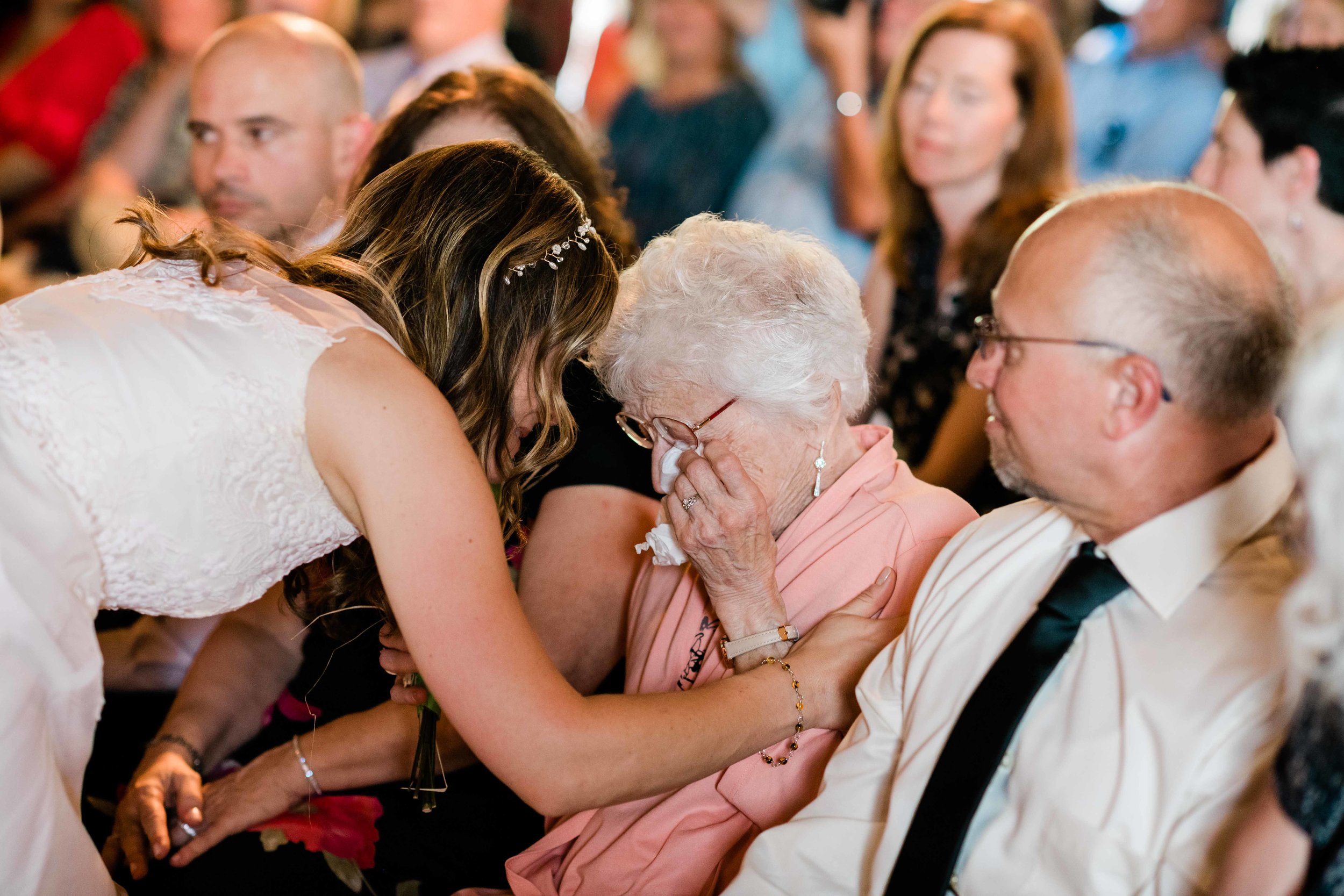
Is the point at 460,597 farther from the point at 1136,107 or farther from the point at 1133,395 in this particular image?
the point at 1136,107

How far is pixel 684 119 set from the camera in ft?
15.6

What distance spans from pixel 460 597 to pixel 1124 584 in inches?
31.9

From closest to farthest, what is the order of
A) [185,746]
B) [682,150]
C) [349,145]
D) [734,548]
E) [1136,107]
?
[734,548] → [185,746] → [349,145] → [1136,107] → [682,150]

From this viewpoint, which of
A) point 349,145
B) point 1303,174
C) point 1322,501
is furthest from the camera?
point 349,145

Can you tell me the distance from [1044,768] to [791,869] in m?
0.41

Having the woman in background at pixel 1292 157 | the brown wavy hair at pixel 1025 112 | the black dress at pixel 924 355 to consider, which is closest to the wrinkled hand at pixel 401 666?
the woman in background at pixel 1292 157

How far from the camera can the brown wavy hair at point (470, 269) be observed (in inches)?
65.2

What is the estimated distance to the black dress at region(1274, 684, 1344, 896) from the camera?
91cm

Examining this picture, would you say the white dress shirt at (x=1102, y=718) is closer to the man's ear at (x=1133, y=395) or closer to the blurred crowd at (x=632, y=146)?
the man's ear at (x=1133, y=395)

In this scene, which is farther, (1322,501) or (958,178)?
(958,178)

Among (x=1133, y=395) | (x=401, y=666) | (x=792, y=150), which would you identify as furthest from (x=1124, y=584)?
(x=792, y=150)

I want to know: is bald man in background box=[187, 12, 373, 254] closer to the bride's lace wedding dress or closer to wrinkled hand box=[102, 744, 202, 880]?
wrinkled hand box=[102, 744, 202, 880]

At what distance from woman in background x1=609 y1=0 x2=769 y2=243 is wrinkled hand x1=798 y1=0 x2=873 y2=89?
296 millimetres

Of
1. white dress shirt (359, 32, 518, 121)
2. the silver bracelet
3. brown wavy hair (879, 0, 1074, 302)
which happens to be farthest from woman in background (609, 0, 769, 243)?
the silver bracelet
